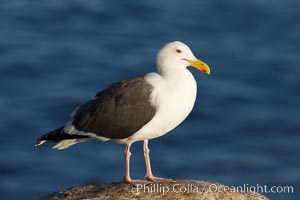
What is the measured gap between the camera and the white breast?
42.7ft

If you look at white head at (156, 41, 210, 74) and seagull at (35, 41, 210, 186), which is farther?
white head at (156, 41, 210, 74)

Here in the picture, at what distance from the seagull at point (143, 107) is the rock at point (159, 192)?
0.90 feet

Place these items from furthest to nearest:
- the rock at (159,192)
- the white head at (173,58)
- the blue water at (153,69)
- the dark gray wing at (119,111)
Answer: the blue water at (153,69)
the white head at (173,58)
the dark gray wing at (119,111)
the rock at (159,192)

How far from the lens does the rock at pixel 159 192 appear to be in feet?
41.5

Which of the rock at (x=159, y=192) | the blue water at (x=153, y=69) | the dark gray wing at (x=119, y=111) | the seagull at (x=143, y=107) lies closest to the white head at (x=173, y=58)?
the seagull at (x=143, y=107)

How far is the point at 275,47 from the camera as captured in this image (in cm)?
2605

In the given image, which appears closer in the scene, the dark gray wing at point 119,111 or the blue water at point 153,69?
the dark gray wing at point 119,111

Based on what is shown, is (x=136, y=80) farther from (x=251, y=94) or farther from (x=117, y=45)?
(x=117, y=45)

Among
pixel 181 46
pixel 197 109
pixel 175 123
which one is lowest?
pixel 175 123

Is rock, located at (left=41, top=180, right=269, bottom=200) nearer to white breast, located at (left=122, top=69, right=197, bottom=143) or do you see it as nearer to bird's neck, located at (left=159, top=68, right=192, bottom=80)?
white breast, located at (left=122, top=69, right=197, bottom=143)

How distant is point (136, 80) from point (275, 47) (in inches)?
522

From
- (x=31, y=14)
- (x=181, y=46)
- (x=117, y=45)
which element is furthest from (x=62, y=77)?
(x=181, y=46)

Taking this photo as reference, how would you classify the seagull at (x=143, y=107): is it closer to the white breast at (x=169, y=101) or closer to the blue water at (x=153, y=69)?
the white breast at (x=169, y=101)

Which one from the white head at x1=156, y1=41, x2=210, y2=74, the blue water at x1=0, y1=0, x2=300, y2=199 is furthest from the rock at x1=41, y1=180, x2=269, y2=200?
the blue water at x1=0, y1=0, x2=300, y2=199
